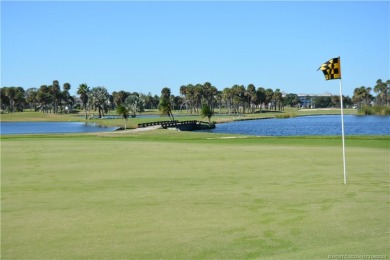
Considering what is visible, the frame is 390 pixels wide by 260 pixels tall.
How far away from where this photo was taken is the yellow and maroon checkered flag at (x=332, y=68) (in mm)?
14742

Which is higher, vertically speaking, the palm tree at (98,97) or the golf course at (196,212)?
the palm tree at (98,97)

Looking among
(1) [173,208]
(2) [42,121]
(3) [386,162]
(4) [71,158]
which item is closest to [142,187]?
(1) [173,208]

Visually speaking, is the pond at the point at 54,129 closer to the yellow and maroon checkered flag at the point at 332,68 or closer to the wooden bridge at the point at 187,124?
the wooden bridge at the point at 187,124

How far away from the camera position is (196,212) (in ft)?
35.7

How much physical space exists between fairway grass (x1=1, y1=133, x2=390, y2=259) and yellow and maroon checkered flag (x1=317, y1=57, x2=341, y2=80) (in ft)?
11.3

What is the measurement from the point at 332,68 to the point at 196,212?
7.07 meters

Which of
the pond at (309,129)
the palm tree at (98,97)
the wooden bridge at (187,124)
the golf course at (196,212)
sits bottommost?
the pond at (309,129)

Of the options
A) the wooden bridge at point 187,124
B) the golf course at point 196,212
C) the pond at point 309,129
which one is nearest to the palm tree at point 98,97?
the pond at point 309,129

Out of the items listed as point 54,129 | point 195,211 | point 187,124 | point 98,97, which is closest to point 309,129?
point 187,124

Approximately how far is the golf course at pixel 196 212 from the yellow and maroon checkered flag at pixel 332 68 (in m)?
3.46

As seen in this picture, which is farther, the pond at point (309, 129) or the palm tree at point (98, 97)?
the palm tree at point (98, 97)

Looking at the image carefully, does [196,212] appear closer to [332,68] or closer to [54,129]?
[332,68]

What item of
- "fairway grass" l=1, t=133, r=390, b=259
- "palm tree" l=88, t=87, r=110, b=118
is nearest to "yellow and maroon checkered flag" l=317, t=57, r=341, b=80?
"fairway grass" l=1, t=133, r=390, b=259

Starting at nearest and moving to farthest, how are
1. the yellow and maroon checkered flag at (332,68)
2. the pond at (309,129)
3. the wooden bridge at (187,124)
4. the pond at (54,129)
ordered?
the yellow and maroon checkered flag at (332,68), the pond at (309,129), the wooden bridge at (187,124), the pond at (54,129)
